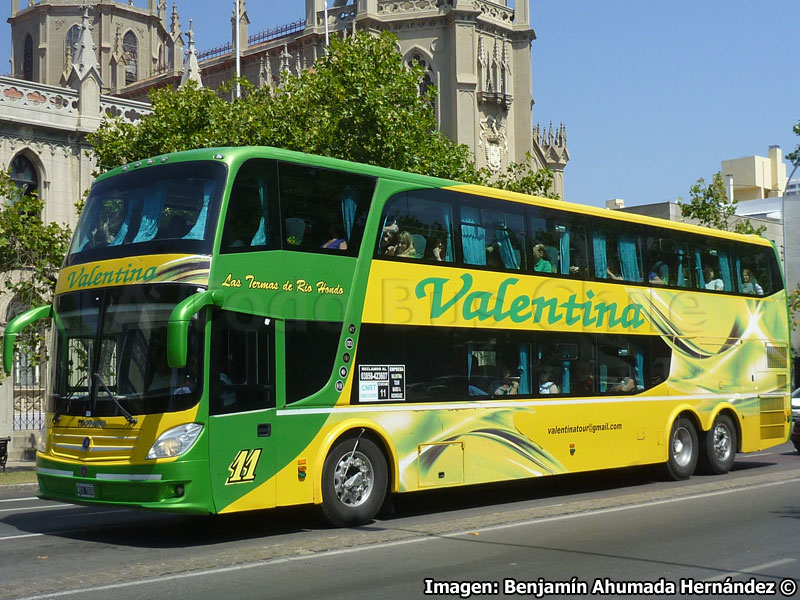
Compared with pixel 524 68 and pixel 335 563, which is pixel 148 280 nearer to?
pixel 335 563

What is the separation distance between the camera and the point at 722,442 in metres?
19.4

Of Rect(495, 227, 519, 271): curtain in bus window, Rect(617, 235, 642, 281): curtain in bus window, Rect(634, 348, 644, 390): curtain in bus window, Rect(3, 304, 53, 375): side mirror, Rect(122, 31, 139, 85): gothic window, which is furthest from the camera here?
Rect(122, 31, 139, 85): gothic window

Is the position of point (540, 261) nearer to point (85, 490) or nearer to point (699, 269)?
point (699, 269)

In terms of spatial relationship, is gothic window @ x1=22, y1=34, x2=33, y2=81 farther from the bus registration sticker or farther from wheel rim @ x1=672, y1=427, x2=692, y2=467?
the bus registration sticker

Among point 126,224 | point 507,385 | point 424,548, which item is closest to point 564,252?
point 507,385

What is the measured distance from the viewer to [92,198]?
12602 millimetres

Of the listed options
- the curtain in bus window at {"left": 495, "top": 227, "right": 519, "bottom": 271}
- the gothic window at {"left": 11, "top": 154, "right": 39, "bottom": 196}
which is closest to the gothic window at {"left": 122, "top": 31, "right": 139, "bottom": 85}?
the gothic window at {"left": 11, "top": 154, "right": 39, "bottom": 196}

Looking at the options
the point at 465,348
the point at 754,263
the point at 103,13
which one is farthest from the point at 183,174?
the point at 103,13

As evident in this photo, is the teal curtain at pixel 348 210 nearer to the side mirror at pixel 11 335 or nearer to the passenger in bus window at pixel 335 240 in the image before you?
the passenger in bus window at pixel 335 240

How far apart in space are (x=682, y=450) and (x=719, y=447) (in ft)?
4.21

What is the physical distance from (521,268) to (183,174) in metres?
5.48

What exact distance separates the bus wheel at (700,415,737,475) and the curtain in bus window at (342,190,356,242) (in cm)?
928

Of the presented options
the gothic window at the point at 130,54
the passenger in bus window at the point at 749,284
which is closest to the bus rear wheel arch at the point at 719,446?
the passenger in bus window at the point at 749,284

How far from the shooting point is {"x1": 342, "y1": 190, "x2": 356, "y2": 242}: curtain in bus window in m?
12.8
